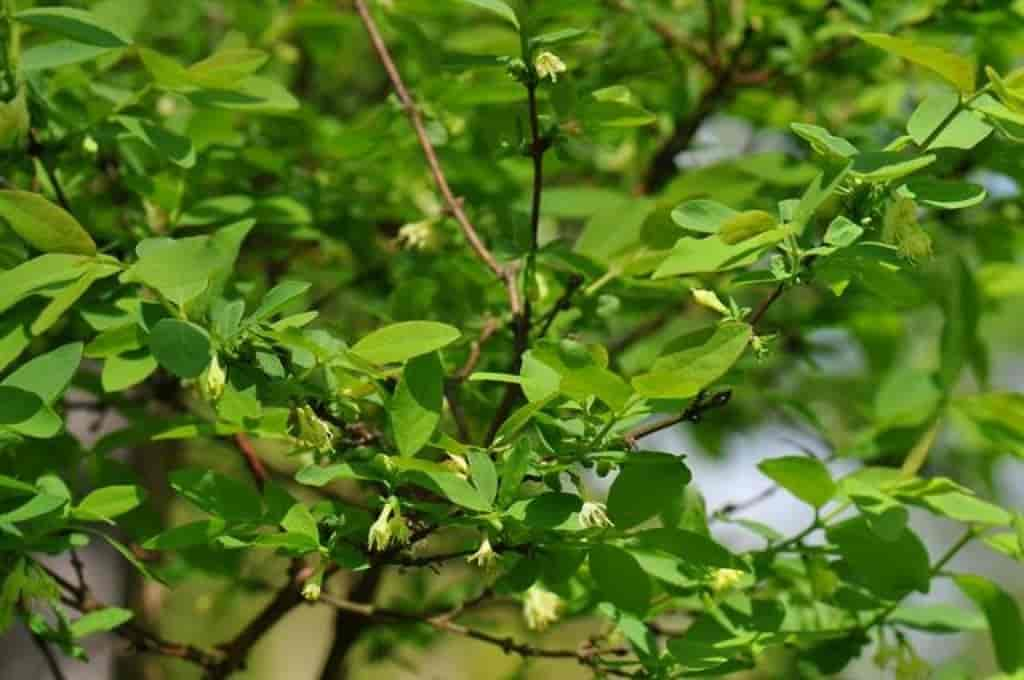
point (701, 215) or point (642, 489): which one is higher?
point (701, 215)

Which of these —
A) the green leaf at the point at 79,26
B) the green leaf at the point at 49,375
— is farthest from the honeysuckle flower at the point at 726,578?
the green leaf at the point at 79,26

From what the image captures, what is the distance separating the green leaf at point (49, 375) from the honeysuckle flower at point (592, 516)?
36 cm

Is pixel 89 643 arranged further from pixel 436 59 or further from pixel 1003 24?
pixel 1003 24

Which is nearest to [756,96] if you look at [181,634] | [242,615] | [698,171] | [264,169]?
[698,171]

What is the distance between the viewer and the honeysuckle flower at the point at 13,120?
3.40 feet

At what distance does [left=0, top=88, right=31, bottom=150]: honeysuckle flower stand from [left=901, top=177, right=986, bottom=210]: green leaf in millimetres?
670

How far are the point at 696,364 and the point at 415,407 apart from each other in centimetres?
18

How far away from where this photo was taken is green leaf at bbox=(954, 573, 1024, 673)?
3.77 ft

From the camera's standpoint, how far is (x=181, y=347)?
82cm

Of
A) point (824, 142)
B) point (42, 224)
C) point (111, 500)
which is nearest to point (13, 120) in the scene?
point (42, 224)

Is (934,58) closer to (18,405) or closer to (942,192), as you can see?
(942,192)

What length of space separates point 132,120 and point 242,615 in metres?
2.64

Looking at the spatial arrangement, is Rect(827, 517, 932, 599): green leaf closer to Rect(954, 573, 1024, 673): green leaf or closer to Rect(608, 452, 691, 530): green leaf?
Rect(954, 573, 1024, 673): green leaf

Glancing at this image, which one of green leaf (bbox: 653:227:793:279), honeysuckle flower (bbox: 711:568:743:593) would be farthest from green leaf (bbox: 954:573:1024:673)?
green leaf (bbox: 653:227:793:279)
